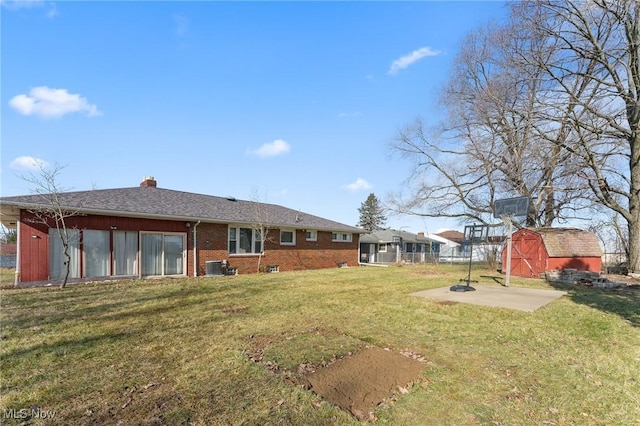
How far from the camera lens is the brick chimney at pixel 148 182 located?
18016mm

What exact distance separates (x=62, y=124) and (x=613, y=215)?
107ft

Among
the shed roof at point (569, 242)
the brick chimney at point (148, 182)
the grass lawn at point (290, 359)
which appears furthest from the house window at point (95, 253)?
the shed roof at point (569, 242)

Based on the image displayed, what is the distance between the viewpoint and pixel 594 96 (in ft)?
50.0

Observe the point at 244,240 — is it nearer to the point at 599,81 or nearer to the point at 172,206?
the point at 172,206

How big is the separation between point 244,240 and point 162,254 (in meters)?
4.26

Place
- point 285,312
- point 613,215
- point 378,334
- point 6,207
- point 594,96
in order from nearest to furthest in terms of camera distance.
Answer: point 378,334, point 285,312, point 6,207, point 594,96, point 613,215

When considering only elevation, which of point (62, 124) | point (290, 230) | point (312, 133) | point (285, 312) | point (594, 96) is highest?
point (594, 96)

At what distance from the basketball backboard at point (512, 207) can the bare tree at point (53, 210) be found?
16634 millimetres

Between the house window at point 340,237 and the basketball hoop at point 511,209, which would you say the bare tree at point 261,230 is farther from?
the basketball hoop at point 511,209

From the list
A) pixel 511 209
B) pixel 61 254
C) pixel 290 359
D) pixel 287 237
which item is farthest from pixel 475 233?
pixel 61 254

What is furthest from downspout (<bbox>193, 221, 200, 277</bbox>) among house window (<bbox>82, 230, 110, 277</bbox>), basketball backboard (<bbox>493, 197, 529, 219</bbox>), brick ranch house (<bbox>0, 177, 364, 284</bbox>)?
basketball backboard (<bbox>493, 197, 529, 219</bbox>)

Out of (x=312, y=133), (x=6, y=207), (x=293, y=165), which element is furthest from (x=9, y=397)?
(x=293, y=165)

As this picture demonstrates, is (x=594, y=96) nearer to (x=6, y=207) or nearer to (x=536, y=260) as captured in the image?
(x=536, y=260)

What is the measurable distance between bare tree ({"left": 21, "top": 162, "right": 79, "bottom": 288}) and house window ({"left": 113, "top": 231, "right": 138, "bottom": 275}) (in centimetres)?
135
